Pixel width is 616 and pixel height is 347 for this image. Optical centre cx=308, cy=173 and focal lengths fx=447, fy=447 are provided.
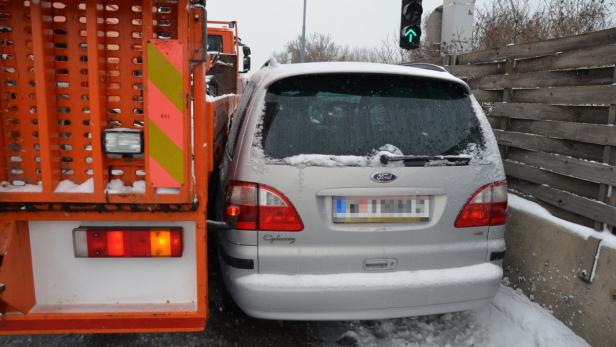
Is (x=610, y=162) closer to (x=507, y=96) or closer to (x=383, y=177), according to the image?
(x=507, y=96)

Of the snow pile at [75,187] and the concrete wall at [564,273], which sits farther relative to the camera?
the concrete wall at [564,273]

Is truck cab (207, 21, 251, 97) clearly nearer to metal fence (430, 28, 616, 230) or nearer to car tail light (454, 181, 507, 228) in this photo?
metal fence (430, 28, 616, 230)

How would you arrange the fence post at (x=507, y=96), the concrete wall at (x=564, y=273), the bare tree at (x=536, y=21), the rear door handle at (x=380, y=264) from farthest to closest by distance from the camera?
the bare tree at (x=536, y=21)
the fence post at (x=507, y=96)
the concrete wall at (x=564, y=273)
the rear door handle at (x=380, y=264)

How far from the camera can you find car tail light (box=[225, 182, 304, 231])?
2.56m

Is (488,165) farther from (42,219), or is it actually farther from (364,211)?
(42,219)

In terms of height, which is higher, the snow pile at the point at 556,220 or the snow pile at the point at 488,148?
the snow pile at the point at 488,148

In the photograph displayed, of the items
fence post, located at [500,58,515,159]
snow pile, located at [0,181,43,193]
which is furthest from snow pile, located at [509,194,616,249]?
snow pile, located at [0,181,43,193]

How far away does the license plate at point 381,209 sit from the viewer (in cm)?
258

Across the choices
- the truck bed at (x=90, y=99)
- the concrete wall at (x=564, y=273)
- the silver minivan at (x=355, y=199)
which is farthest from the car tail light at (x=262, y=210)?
the concrete wall at (x=564, y=273)

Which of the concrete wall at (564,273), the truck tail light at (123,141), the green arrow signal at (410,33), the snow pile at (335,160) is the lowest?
the concrete wall at (564,273)

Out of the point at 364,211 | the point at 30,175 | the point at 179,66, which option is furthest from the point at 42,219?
the point at 364,211

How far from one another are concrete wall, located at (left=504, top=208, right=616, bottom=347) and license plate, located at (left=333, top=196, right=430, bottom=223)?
1354 millimetres

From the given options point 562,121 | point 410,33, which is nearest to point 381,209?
point 562,121

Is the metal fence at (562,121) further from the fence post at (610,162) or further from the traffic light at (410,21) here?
the traffic light at (410,21)
